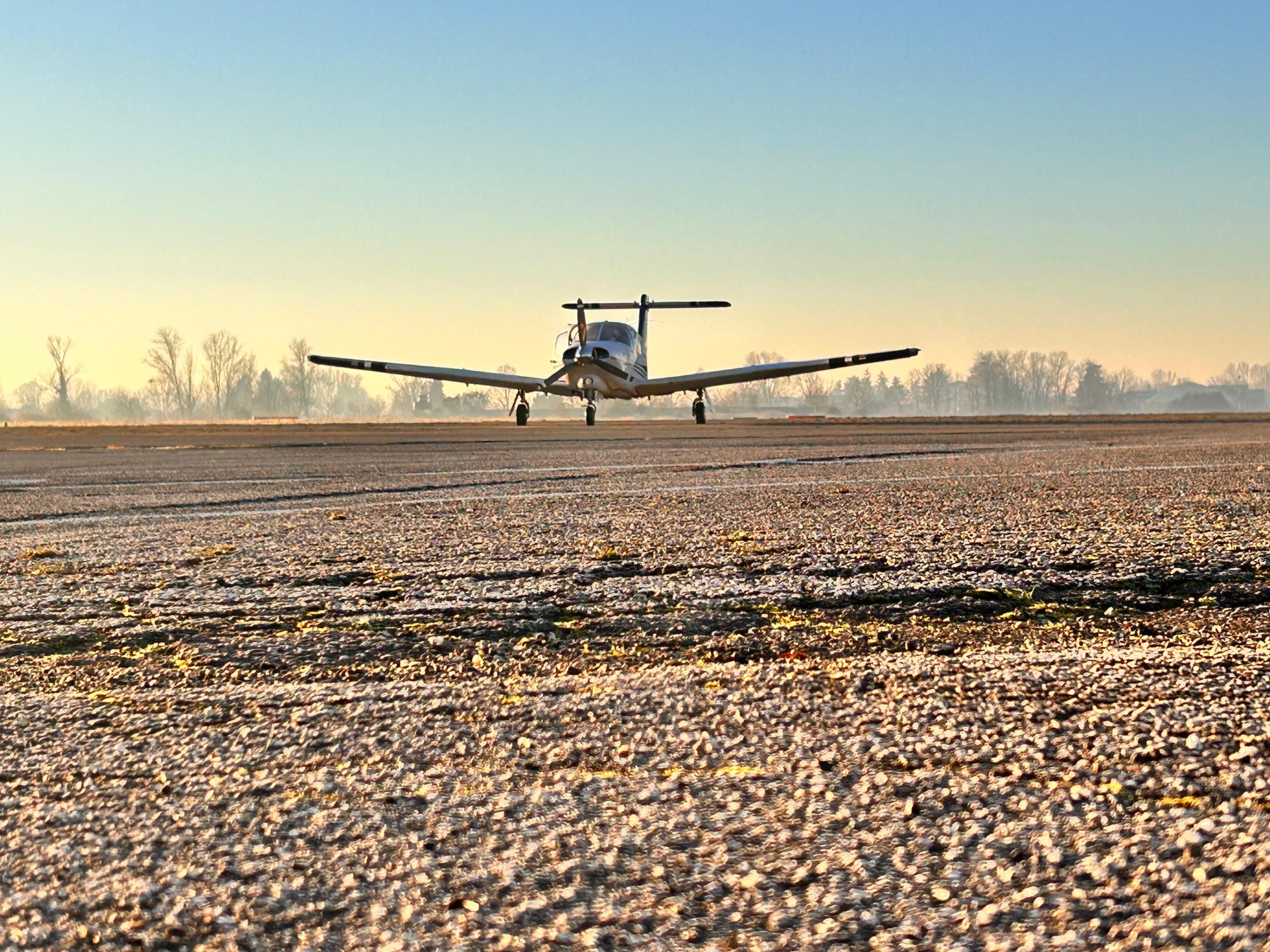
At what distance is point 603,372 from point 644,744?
32.9 m

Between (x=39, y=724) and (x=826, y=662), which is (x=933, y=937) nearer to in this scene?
(x=826, y=662)

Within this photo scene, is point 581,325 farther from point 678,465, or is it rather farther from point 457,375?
point 678,465

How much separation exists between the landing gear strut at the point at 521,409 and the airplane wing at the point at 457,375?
1.02 feet

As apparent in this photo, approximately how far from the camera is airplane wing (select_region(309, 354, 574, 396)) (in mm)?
36438

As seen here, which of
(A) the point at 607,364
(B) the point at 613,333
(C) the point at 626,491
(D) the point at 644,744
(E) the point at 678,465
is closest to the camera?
(D) the point at 644,744

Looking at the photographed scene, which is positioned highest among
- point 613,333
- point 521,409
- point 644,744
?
point 613,333

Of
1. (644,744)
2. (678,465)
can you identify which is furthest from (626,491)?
(644,744)

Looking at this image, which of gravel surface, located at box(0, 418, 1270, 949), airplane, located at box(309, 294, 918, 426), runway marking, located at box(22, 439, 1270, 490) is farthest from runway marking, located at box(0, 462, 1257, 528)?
airplane, located at box(309, 294, 918, 426)

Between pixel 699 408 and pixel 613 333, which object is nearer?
pixel 613 333

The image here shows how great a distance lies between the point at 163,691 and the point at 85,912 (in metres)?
0.92

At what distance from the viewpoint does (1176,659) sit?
1999 mm

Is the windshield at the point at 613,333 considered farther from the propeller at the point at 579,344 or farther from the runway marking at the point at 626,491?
the runway marking at the point at 626,491

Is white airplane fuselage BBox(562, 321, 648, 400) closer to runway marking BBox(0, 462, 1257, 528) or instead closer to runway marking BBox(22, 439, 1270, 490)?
runway marking BBox(22, 439, 1270, 490)

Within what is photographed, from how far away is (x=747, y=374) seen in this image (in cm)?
3909
